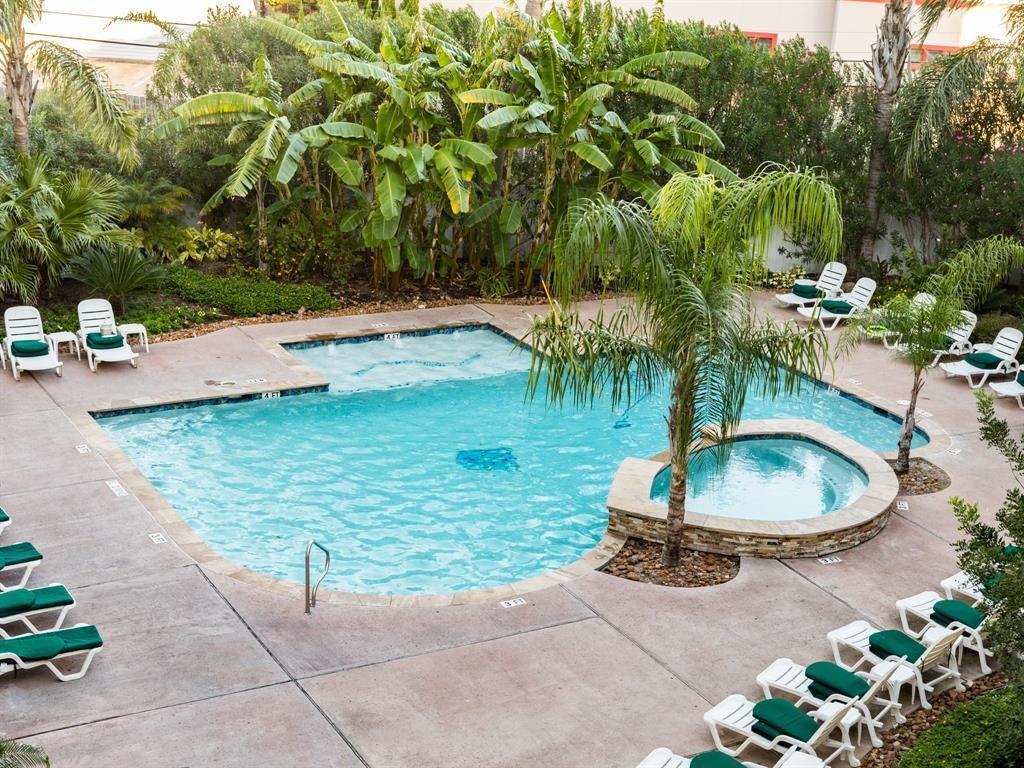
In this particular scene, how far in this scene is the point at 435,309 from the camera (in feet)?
71.3

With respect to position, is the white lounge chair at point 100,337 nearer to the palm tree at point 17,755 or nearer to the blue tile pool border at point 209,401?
the blue tile pool border at point 209,401

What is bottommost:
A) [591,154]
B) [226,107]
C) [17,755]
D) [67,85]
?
[17,755]

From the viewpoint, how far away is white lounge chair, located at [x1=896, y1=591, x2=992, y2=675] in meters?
10.5

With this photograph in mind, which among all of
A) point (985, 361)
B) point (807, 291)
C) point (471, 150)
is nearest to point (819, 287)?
point (807, 291)

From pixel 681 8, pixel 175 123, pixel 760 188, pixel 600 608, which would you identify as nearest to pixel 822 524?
pixel 600 608

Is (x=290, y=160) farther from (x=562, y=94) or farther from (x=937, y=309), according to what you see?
(x=937, y=309)

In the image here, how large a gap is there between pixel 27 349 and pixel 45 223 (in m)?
2.68

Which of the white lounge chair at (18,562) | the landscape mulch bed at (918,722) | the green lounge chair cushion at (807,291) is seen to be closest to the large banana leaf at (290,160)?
the white lounge chair at (18,562)

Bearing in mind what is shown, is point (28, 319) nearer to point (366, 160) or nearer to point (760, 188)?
point (366, 160)

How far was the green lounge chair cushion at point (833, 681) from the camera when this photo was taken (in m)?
9.29

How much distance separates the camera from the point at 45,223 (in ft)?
60.4

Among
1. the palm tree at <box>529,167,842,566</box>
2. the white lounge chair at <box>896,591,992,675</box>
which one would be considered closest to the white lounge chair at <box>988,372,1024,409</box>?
the white lounge chair at <box>896,591,992,675</box>

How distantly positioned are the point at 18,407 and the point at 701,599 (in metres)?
10.0

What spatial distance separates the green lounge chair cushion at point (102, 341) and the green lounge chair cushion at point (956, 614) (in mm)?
12585
